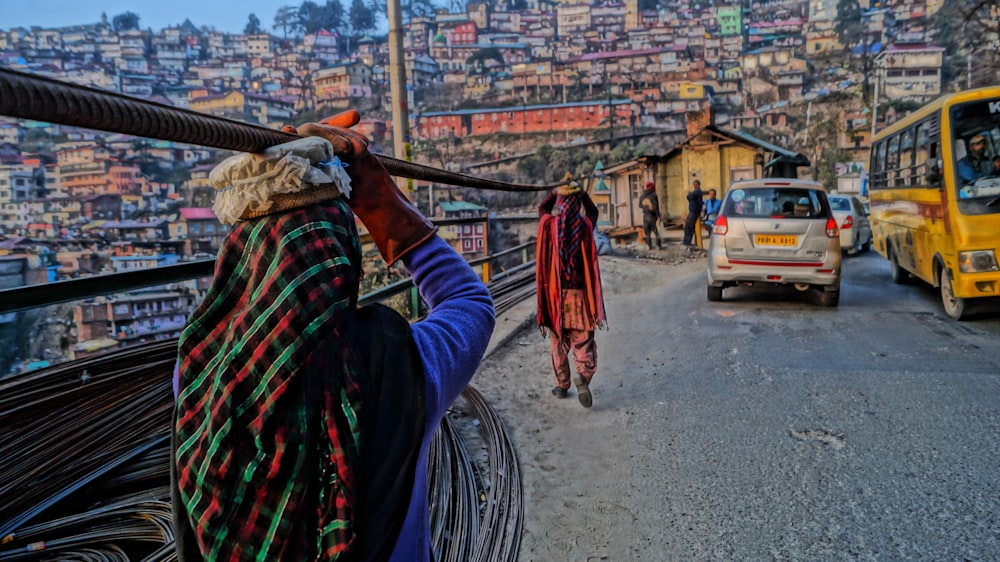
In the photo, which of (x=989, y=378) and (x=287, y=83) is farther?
(x=287, y=83)

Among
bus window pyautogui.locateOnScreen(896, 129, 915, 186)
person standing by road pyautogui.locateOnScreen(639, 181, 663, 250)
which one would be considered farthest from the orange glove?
person standing by road pyautogui.locateOnScreen(639, 181, 663, 250)

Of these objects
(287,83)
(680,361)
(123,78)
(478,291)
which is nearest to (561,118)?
(287,83)

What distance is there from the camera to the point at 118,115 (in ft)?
2.83

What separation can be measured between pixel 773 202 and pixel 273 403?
10120mm

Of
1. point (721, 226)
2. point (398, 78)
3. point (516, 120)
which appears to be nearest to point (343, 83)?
point (516, 120)

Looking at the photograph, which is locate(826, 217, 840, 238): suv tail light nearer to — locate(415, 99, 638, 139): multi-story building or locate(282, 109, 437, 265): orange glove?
locate(282, 109, 437, 265): orange glove

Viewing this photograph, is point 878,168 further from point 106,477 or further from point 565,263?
point 106,477

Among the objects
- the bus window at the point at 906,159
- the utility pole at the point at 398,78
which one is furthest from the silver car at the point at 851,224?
the utility pole at the point at 398,78

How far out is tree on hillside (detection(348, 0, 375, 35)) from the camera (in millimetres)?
121631

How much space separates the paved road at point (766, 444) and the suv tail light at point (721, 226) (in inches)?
83.6

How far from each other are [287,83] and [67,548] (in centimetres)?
10095

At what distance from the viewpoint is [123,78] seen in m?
44.3

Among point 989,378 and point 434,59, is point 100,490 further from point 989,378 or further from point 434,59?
point 434,59

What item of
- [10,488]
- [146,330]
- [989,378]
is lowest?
[989,378]
